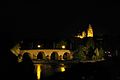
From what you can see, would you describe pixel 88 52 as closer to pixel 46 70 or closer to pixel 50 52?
pixel 50 52

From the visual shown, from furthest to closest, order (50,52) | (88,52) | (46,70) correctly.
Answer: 1. (50,52)
2. (88,52)
3. (46,70)

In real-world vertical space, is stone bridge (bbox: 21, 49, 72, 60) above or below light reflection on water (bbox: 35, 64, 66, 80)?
above

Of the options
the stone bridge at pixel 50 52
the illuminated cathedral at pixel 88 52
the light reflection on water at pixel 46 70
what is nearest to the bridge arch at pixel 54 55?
the stone bridge at pixel 50 52

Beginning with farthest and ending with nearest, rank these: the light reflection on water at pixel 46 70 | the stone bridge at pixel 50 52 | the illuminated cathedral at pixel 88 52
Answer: the stone bridge at pixel 50 52, the illuminated cathedral at pixel 88 52, the light reflection on water at pixel 46 70

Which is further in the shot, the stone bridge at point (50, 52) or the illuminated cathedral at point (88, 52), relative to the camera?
the stone bridge at point (50, 52)

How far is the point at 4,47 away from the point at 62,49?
6198 centimetres

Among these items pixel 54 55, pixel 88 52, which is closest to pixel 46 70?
pixel 88 52

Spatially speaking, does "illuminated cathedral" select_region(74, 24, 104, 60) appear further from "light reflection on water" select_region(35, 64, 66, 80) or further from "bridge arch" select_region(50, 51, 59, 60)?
"light reflection on water" select_region(35, 64, 66, 80)

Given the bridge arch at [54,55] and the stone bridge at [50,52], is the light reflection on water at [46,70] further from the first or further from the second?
the stone bridge at [50,52]

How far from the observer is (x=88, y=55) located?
76.3 m

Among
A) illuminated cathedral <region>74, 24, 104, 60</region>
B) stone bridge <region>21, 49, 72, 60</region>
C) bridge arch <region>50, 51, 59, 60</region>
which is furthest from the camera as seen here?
stone bridge <region>21, 49, 72, 60</region>

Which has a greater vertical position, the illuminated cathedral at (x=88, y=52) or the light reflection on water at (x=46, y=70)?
the illuminated cathedral at (x=88, y=52)

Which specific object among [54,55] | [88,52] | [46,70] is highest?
[88,52]

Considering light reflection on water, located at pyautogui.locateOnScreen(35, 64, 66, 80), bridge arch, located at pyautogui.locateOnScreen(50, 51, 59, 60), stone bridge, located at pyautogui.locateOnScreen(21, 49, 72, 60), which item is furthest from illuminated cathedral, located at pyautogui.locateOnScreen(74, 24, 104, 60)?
light reflection on water, located at pyautogui.locateOnScreen(35, 64, 66, 80)
